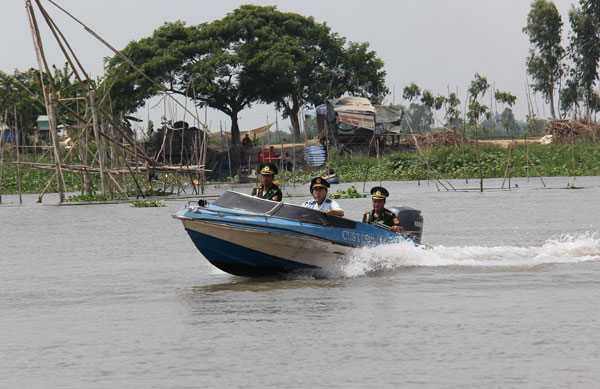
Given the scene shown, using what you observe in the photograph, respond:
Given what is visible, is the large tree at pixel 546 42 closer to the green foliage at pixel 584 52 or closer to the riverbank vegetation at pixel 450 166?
the green foliage at pixel 584 52

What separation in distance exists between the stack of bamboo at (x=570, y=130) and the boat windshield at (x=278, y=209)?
109 feet

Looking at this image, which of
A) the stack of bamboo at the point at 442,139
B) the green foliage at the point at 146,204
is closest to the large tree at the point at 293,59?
the stack of bamboo at the point at 442,139

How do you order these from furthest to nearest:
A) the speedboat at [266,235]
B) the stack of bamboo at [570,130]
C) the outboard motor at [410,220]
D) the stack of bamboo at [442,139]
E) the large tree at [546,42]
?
the large tree at [546,42] < the stack of bamboo at [442,139] < the stack of bamboo at [570,130] < the outboard motor at [410,220] < the speedboat at [266,235]

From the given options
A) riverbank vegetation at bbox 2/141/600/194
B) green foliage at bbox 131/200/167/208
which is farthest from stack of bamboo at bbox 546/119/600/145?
green foliage at bbox 131/200/167/208

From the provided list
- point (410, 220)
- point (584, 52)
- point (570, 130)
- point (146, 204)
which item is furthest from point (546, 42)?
point (410, 220)

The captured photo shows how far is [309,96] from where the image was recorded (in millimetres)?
56156

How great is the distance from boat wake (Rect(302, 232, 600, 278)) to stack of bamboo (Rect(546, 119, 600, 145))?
28498 millimetres

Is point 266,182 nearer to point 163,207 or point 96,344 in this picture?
point 96,344

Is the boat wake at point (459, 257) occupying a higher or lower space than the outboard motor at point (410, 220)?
lower

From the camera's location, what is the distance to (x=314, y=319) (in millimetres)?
8625

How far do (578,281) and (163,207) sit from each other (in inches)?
731

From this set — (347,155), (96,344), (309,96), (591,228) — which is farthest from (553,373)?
(309,96)

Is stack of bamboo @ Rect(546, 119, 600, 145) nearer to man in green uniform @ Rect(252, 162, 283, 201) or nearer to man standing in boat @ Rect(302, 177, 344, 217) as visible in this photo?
man standing in boat @ Rect(302, 177, 344, 217)

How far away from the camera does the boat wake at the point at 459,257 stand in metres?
11.7
